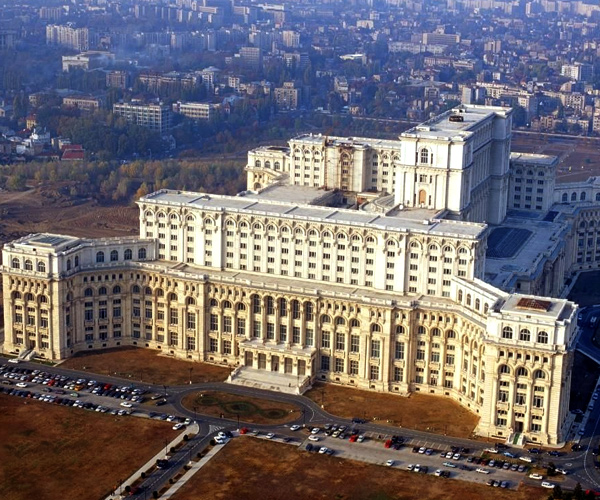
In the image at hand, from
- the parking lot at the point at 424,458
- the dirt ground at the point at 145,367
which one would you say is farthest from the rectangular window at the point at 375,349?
the dirt ground at the point at 145,367

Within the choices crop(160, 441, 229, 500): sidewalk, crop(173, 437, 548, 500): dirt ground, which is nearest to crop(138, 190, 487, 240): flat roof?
crop(173, 437, 548, 500): dirt ground

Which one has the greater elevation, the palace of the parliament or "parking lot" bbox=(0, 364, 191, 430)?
the palace of the parliament

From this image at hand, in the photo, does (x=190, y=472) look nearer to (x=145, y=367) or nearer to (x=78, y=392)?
(x=78, y=392)

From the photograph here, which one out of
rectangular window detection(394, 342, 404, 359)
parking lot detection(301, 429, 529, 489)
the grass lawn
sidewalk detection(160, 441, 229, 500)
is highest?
rectangular window detection(394, 342, 404, 359)

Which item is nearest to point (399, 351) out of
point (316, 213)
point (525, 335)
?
point (525, 335)

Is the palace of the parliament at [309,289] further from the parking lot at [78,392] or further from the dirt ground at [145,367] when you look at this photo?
the parking lot at [78,392]

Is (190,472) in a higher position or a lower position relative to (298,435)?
lower

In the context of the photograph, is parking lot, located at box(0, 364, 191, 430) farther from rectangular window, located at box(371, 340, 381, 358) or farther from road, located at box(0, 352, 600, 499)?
rectangular window, located at box(371, 340, 381, 358)
